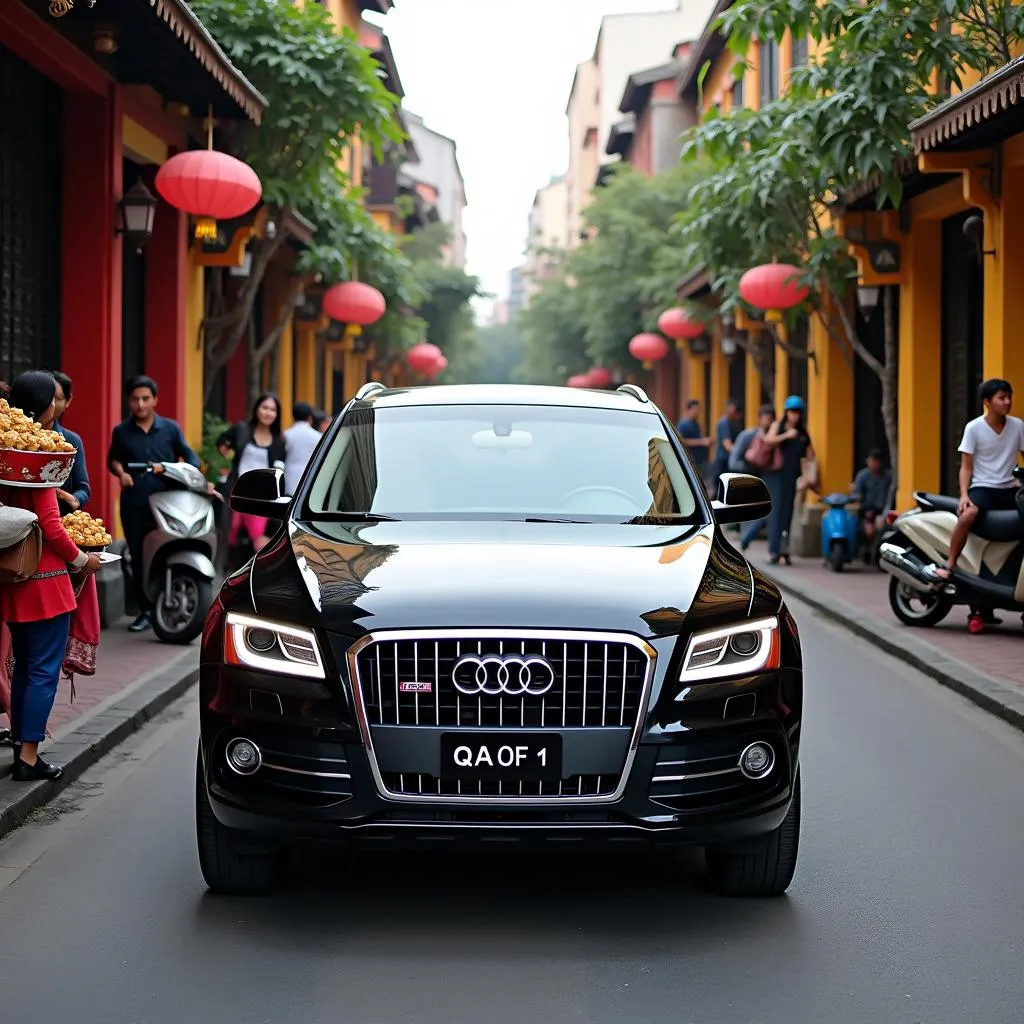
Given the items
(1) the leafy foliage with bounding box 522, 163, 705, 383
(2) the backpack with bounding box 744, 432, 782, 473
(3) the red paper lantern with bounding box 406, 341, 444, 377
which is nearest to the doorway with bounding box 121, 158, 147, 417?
(2) the backpack with bounding box 744, 432, 782, 473

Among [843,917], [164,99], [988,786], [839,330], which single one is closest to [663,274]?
[839,330]

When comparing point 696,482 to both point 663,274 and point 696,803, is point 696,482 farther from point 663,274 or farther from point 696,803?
point 663,274

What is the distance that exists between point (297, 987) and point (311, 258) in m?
19.1

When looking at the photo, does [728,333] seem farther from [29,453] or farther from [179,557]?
[29,453]

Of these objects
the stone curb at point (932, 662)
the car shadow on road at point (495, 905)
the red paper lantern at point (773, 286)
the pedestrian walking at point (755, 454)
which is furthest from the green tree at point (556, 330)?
the car shadow on road at point (495, 905)

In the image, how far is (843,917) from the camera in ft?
17.9

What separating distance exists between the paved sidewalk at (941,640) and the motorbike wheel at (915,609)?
0.28ft

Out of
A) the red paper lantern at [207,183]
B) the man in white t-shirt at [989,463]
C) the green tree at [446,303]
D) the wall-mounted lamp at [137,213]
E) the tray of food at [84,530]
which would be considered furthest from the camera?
the green tree at [446,303]

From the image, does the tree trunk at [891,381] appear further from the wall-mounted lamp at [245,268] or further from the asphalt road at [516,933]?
the asphalt road at [516,933]

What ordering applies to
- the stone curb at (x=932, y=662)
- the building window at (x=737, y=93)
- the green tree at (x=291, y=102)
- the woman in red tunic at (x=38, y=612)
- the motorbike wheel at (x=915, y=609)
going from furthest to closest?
the building window at (x=737, y=93) < the green tree at (x=291, y=102) < the motorbike wheel at (x=915, y=609) < the stone curb at (x=932, y=662) < the woman in red tunic at (x=38, y=612)

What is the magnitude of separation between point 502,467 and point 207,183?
915cm

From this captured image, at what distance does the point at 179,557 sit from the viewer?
40.0 feet

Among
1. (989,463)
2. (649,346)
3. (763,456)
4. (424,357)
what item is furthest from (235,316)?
(424,357)

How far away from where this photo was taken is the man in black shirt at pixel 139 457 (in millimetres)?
12477
